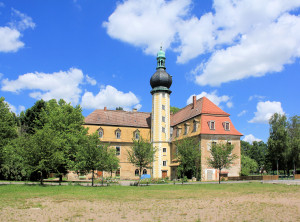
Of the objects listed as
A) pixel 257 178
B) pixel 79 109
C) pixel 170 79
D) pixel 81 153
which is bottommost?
pixel 257 178

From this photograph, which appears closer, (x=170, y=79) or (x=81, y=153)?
(x=81, y=153)

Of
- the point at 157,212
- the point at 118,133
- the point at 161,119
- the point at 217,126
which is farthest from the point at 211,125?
the point at 157,212

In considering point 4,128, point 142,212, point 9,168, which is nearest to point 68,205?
point 142,212

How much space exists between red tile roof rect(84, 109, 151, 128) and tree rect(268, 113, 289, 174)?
24.2 metres

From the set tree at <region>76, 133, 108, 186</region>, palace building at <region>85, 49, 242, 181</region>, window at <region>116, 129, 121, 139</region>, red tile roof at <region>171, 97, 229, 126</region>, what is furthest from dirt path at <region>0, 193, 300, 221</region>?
window at <region>116, 129, 121, 139</region>

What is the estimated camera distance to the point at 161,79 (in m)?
51.5

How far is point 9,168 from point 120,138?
19861 mm

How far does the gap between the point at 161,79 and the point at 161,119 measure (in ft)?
22.8

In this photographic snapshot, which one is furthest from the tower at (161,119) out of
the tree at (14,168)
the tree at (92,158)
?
the tree at (14,168)

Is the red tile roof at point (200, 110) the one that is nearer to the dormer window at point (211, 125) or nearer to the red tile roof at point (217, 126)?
the red tile roof at point (217, 126)

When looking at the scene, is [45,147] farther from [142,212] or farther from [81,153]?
[142,212]

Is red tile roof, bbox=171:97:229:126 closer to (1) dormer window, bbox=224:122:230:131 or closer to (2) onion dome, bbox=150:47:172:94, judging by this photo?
(1) dormer window, bbox=224:122:230:131

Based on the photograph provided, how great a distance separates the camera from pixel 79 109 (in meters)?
44.2

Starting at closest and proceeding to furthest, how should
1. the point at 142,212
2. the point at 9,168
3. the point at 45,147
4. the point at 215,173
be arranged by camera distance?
1. the point at 142,212
2. the point at 45,147
3. the point at 9,168
4. the point at 215,173
